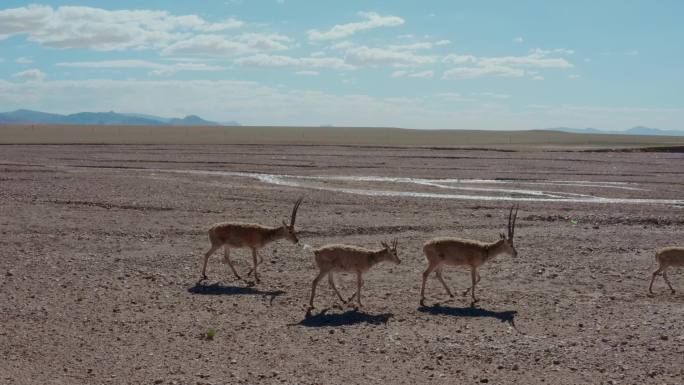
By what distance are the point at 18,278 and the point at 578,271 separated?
11.3m

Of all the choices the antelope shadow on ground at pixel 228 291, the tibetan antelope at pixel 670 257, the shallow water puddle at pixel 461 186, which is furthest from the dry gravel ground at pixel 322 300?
the shallow water puddle at pixel 461 186

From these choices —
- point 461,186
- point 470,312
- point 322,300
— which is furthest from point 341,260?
point 461,186

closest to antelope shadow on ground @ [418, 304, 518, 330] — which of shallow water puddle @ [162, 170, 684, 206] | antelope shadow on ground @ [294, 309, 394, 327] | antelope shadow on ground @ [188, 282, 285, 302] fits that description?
antelope shadow on ground @ [294, 309, 394, 327]

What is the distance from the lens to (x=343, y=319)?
1202 cm

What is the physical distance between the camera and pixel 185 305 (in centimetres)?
1252

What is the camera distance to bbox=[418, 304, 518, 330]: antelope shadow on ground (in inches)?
479

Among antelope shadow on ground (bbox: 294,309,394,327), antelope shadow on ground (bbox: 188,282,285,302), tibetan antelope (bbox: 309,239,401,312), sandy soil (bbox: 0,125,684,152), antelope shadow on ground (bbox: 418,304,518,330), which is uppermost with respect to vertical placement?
sandy soil (bbox: 0,125,684,152)

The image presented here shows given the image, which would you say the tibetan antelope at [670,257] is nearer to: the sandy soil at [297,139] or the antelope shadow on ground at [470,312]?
the antelope shadow on ground at [470,312]

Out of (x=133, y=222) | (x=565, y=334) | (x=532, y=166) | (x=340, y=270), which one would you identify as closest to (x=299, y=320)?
(x=340, y=270)

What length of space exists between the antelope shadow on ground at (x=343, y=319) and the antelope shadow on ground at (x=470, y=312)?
0.80m

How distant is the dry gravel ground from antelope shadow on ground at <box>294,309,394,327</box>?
0.16 ft

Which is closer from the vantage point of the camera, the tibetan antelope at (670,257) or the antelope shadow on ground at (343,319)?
the antelope shadow on ground at (343,319)

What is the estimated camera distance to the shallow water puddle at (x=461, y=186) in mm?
28922

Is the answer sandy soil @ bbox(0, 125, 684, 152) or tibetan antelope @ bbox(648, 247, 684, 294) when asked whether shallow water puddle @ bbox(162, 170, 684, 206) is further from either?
sandy soil @ bbox(0, 125, 684, 152)
